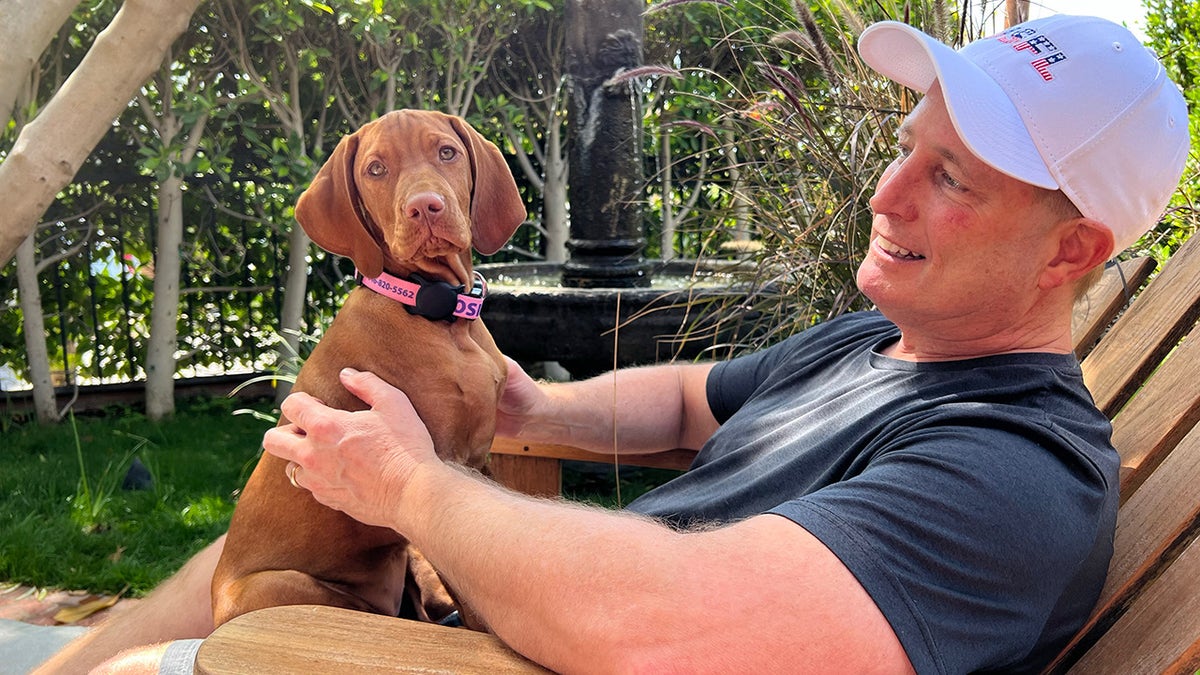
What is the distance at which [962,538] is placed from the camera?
133 centimetres

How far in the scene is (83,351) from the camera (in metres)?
6.81

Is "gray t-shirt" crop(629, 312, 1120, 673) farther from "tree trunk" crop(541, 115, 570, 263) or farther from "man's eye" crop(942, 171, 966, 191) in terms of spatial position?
"tree trunk" crop(541, 115, 570, 263)

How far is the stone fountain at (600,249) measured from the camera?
3.93 m

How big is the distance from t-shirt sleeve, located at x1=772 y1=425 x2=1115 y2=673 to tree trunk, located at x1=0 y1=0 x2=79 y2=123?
245cm

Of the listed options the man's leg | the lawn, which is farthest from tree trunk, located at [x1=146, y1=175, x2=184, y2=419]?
the man's leg

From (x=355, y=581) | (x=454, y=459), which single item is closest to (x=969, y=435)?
(x=454, y=459)

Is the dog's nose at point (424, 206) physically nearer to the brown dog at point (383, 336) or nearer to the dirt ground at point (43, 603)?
the brown dog at point (383, 336)

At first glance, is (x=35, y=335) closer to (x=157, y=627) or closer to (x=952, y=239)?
(x=157, y=627)

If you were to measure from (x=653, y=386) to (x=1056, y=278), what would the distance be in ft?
3.70

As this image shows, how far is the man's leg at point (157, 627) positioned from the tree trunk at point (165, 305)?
14.7ft

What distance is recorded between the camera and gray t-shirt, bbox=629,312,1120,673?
4.31 ft

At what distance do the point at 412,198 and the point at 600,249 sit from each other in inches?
109

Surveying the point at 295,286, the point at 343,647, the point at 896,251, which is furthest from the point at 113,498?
the point at 896,251

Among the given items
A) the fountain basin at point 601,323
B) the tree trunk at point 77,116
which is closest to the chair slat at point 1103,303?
the fountain basin at point 601,323
